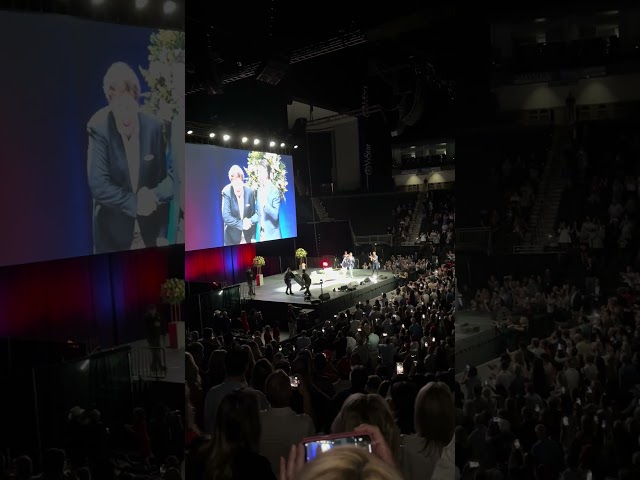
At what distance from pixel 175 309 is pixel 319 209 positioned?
16.0 metres

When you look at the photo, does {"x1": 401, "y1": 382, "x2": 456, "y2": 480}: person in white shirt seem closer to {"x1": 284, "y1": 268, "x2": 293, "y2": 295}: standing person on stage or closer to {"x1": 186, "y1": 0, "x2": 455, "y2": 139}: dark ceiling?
{"x1": 186, "y1": 0, "x2": 455, "y2": 139}: dark ceiling

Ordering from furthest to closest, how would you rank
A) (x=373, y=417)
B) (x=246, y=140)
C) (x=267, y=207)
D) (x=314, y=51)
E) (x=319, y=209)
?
1. (x=319, y=209)
2. (x=267, y=207)
3. (x=246, y=140)
4. (x=314, y=51)
5. (x=373, y=417)

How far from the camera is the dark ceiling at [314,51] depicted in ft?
19.2

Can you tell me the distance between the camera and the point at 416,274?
14852mm

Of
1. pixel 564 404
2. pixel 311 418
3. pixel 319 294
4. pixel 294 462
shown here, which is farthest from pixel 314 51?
pixel 294 462

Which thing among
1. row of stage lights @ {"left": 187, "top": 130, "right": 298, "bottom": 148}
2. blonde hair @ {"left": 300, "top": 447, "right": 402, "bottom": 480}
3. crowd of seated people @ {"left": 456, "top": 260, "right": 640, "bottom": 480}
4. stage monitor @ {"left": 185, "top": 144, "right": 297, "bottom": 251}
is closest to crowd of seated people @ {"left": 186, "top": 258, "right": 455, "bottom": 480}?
blonde hair @ {"left": 300, "top": 447, "right": 402, "bottom": 480}

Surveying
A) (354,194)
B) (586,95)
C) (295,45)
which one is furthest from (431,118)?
(586,95)

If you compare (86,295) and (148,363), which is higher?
(86,295)

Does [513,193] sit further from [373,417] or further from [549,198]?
[373,417]

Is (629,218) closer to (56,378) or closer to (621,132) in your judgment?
(621,132)

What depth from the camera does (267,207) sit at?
13.2m

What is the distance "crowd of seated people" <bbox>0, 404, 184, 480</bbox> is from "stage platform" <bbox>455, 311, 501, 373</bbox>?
6.17 ft

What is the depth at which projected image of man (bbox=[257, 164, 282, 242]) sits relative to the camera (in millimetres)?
12906

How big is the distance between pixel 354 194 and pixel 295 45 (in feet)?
37.6
